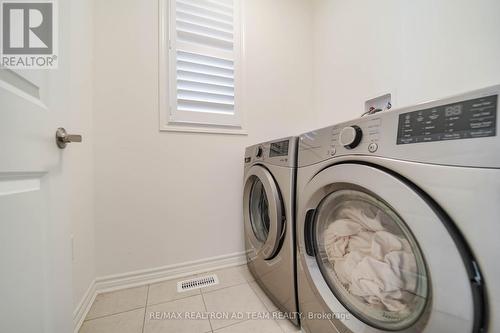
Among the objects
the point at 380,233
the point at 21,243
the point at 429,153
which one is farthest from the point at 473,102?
the point at 21,243

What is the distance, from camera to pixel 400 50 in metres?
1.05

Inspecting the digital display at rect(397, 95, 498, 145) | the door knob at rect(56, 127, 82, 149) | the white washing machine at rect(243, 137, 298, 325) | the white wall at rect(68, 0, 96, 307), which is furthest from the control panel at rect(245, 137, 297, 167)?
the white wall at rect(68, 0, 96, 307)

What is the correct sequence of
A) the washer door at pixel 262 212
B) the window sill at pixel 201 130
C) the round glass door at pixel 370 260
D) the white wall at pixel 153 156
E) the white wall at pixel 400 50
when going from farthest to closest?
the window sill at pixel 201 130 < the white wall at pixel 153 156 < the washer door at pixel 262 212 < the white wall at pixel 400 50 < the round glass door at pixel 370 260

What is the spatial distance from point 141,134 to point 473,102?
1.42 metres

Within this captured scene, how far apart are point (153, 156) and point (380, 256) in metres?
1.28

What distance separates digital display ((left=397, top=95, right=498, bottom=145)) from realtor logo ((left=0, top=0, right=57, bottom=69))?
0.88 meters

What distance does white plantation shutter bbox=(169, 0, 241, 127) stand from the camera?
126 centimetres

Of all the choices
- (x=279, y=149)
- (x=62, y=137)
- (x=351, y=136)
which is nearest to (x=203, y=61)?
(x=279, y=149)

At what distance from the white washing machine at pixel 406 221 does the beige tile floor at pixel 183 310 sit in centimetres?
31

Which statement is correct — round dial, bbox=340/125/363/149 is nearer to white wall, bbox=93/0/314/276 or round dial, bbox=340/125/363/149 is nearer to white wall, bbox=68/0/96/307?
white wall, bbox=93/0/314/276

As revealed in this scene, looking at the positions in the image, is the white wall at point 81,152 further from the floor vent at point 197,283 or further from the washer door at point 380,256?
the washer door at point 380,256

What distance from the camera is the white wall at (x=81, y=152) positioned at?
863 mm

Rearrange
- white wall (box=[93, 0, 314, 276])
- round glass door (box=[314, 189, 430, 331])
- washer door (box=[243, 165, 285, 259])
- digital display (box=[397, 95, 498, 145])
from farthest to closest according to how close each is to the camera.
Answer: white wall (box=[93, 0, 314, 276]), washer door (box=[243, 165, 285, 259]), round glass door (box=[314, 189, 430, 331]), digital display (box=[397, 95, 498, 145])


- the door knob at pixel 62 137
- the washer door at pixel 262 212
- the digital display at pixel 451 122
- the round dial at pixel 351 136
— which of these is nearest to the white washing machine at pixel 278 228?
the washer door at pixel 262 212
